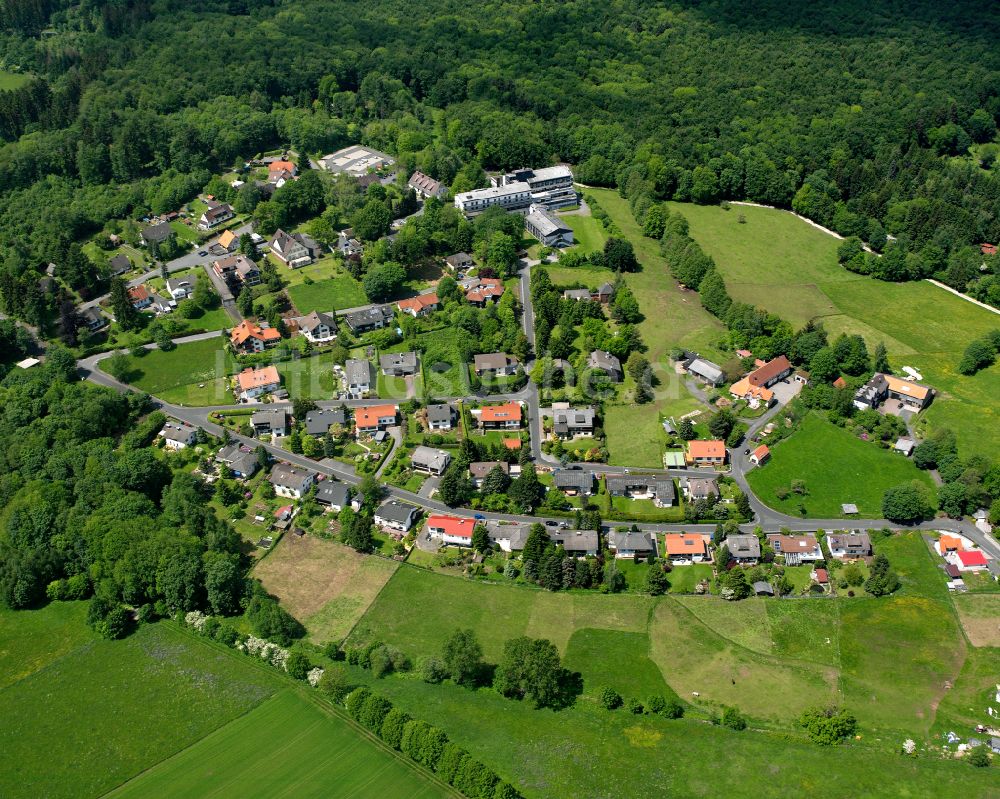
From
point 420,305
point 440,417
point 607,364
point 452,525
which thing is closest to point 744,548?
point 452,525

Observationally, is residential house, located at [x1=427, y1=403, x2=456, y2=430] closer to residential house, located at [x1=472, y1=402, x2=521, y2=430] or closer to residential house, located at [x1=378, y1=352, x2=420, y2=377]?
residential house, located at [x1=472, y1=402, x2=521, y2=430]

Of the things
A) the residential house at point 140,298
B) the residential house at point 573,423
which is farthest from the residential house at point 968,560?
the residential house at point 140,298


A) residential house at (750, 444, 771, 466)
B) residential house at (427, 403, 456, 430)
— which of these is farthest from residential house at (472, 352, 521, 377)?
residential house at (750, 444, 771, 466)

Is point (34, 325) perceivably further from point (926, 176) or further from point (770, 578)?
point (926, 176)

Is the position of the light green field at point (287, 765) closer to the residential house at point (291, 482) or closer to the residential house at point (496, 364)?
the residential house at point (291, 482)

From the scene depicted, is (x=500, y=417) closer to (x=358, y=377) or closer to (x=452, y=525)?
(x=452, y=525)
